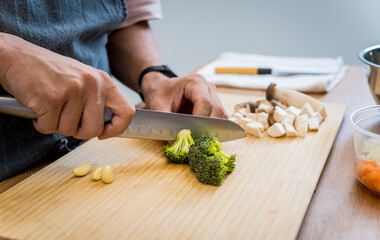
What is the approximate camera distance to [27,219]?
3.33ft

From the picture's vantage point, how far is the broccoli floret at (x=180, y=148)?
127 cm

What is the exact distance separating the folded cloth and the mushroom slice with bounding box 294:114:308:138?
0.48m

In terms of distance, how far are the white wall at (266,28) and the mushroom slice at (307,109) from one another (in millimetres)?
2186

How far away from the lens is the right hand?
95 centimetres

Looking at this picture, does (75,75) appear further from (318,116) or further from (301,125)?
(318,116)

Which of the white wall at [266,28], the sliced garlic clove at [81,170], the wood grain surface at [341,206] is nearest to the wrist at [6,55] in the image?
the sliced garlic clove at [81,170]

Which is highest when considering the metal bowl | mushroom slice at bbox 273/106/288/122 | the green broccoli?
the metal bowl

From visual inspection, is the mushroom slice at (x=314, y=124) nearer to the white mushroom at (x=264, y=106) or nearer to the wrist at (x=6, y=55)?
the white mushroom at (x=264, y=106)

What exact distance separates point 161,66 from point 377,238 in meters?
1.01

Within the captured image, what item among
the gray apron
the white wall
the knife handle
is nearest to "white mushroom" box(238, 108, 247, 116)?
the gray apron

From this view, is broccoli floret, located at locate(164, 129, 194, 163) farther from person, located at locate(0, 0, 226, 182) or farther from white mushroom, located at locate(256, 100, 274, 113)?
white mushroom, located at locate(256, 100, 274, 113)

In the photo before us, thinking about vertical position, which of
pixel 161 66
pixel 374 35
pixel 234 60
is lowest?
pixel 374 35

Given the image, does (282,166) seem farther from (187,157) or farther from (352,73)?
(352,73)

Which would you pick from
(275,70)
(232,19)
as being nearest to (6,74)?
(275,70)
